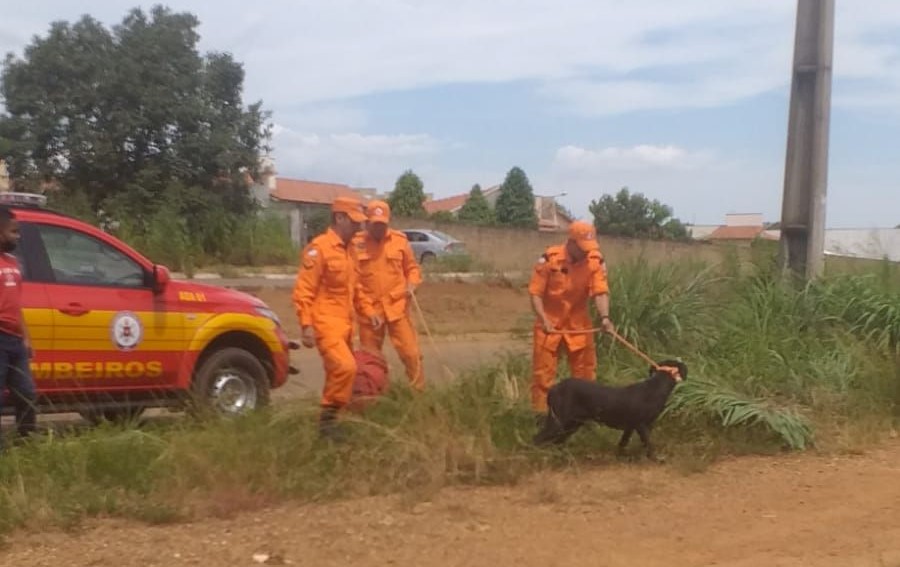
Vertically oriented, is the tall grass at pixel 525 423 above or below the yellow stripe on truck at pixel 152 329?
below

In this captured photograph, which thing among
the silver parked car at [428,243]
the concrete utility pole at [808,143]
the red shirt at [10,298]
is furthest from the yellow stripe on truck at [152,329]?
the silver parked car at [428,243]

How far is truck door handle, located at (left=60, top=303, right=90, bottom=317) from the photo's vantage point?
27.0 feet

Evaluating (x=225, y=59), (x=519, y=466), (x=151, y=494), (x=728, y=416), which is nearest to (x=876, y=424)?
(x=728, y=416)

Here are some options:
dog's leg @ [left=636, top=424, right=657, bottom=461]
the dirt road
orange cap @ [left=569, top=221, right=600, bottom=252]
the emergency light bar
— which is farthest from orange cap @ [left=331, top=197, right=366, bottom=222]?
dog's leg @ [left=636, top=424, right=657, bottom=461]

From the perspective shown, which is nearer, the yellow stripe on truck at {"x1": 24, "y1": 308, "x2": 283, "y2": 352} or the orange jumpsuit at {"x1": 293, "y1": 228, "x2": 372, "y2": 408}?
the orange jumpsuit at {"x1": 293, "y1": 228, "x2": 372, "y2": 408}

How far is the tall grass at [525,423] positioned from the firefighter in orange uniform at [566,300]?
0.99ft

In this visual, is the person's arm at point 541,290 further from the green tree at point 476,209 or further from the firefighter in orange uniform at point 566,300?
the green tree at point 476,209

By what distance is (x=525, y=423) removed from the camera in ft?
27.1

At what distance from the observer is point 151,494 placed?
6.57m

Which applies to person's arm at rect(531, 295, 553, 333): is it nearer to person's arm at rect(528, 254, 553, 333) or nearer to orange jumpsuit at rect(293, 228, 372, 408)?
person's arm at rect(528, 254, 553, 333)

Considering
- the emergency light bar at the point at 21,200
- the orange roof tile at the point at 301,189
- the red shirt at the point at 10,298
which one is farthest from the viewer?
the orange roof tile at the point at 301,189

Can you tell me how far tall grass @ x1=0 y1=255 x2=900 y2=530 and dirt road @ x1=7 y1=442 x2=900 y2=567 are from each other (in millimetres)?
241

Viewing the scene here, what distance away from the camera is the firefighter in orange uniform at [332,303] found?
25.1ft

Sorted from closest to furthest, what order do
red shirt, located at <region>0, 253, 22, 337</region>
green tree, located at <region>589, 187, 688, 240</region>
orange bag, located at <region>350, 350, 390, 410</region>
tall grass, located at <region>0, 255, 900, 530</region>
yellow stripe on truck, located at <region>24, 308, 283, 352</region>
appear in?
tall grass, located at <region>0, 255, 900, 530</region>, red shirt, located at <region>0, 253, 22, 337</region>, orange bag, located at <region>350, 350, 390, 410</region>, yellow stripe on truck, located at <region>24, 308, 283, 352</region>, green tree, located at <region>589, 187, 688, 240</region>
